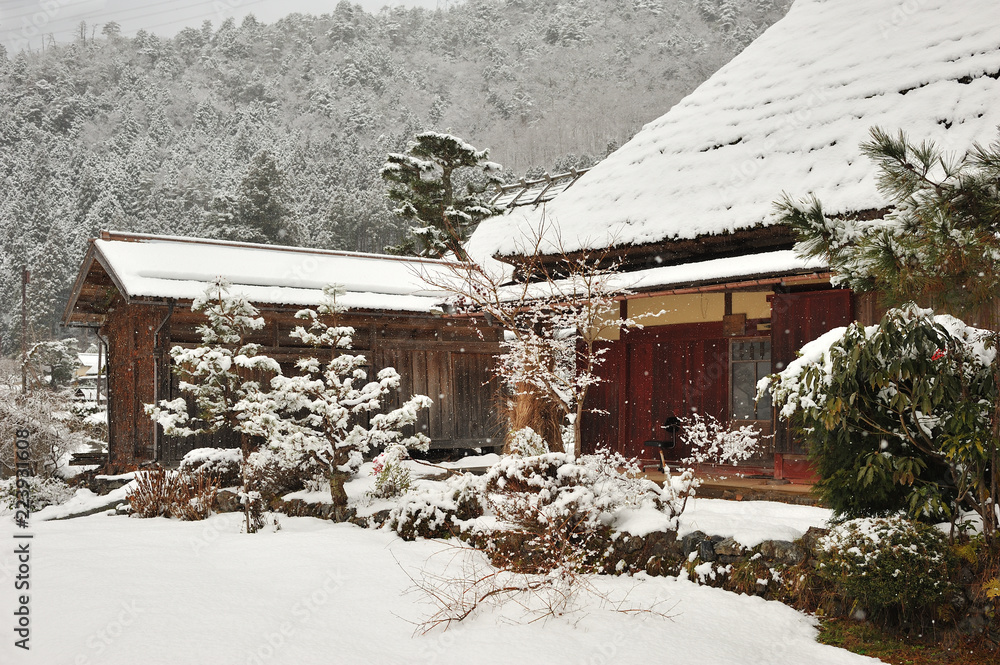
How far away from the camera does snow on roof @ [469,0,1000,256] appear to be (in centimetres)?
752

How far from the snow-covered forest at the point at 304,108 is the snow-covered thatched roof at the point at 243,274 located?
20.5m

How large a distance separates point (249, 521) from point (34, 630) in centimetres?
345

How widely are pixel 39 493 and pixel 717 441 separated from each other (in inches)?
409

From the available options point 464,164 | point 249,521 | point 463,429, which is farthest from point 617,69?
point 249,521

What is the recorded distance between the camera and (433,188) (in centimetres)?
2345

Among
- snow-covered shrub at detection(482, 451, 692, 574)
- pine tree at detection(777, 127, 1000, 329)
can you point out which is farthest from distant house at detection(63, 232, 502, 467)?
pine tree at detection(777, 127, 1000, 329)

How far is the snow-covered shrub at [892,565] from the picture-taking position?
15.8 feet

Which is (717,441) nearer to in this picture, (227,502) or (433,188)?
(227,502)

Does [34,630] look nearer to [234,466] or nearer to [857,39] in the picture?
[234,466]

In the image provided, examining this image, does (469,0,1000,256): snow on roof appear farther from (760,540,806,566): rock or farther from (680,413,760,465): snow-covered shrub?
(760,540,806,566): rock

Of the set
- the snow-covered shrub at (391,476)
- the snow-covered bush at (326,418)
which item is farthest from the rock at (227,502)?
the snow-covered shrub at (391,476)

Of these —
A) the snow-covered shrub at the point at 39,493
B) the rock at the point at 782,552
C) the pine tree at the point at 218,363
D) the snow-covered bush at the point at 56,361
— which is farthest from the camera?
the snow-covered bush at the point at 56,361

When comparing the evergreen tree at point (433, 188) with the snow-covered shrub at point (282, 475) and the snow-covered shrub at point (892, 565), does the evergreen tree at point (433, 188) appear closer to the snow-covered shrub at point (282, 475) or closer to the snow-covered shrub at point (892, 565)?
the snow-covered shrub at point (282, 475)

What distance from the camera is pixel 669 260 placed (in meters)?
9.58
